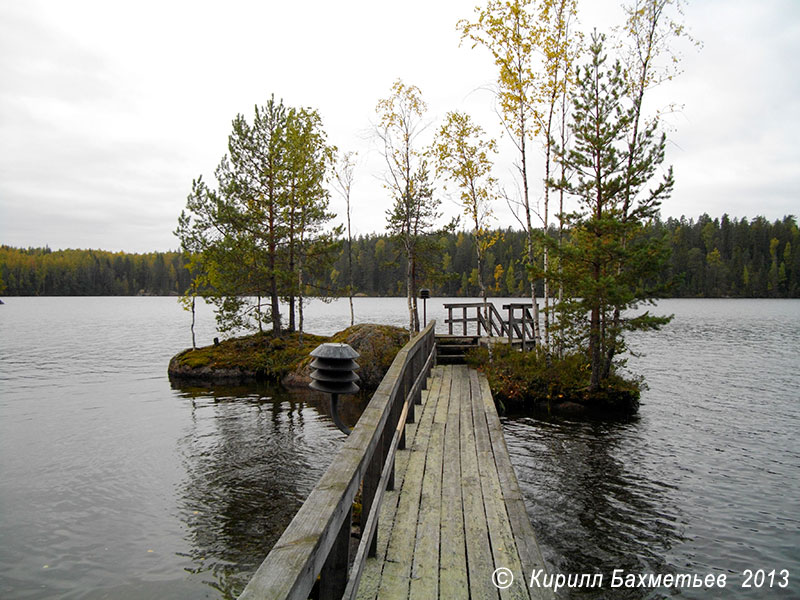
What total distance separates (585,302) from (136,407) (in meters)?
14.4

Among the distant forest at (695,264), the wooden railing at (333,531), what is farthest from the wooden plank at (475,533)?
the distant forest at (695,264)

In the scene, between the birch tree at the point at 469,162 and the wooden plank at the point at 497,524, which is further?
the birch tree at the point at 469,162

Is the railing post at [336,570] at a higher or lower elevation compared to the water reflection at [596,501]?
higher

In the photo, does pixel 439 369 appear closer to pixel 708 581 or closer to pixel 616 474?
pixel 616 474

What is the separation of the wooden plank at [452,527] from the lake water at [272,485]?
1.78 meters

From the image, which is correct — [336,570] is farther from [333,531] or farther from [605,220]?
[605,220]

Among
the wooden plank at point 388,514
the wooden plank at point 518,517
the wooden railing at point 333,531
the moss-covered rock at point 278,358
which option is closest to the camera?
the wooden railing at point 333,531

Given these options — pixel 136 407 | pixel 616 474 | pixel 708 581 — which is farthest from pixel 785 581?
pixel 136 407

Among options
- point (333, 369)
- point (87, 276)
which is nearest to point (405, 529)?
point (333, 369)

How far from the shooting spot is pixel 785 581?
6137mm

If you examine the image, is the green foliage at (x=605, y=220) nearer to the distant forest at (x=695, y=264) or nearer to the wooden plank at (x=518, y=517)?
the wooden plank at (x=518, y=517)

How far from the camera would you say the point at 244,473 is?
1017 centimetres

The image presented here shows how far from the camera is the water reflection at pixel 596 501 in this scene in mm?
6531

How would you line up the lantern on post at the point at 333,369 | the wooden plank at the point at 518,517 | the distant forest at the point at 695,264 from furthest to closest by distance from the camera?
the distant forest at the point at 695,264, the lantern on post at the point at 333,369, the wooden plank at the point at 518,517
